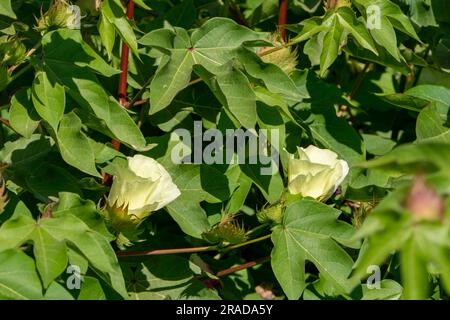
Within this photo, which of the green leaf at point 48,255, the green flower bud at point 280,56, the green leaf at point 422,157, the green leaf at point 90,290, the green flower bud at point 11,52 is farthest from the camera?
the green flower bud at point 280,56

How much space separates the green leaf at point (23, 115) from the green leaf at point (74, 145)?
7 centimetres

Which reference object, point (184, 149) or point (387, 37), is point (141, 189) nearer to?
point (184, 149)

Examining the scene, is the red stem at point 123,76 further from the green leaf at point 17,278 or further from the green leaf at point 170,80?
the green leaf at point 17,278

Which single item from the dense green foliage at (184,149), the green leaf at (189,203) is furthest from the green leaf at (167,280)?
the green leaf at (189,203)

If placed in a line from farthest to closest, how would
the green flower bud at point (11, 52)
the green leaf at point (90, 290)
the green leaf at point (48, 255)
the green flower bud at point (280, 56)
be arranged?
the green flower bud at point (280, 56) → the green flower bud at point (11, 52) → the green leaf at point (90, 290) → the green leaf at point (48, 255)

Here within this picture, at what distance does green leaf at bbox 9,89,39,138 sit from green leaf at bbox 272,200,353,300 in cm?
61

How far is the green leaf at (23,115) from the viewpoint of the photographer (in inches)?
72.9

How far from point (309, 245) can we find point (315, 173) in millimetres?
169

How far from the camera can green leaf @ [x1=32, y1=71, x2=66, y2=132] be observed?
1.79 metres

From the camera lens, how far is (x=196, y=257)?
2.10m

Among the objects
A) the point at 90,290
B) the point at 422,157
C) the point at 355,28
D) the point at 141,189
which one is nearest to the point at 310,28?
the point at 355,28

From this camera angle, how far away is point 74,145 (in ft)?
6.02

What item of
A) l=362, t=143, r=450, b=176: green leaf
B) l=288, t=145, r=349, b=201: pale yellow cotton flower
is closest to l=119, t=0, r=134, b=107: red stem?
l=288, t=145, r=349, b=201: pale yellow cotton flower
